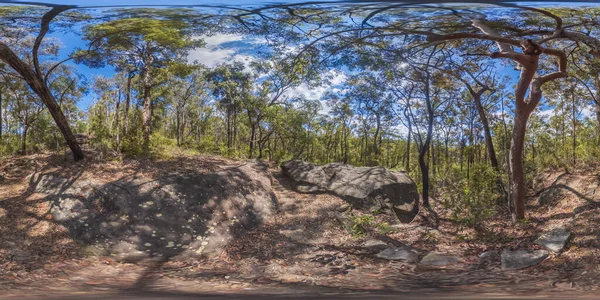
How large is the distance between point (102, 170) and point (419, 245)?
1.38 metres

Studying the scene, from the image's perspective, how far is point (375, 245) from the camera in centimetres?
135

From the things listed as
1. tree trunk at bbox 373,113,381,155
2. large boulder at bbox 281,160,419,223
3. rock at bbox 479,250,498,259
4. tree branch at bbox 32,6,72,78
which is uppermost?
tree branch at bbox 32,6,72,78

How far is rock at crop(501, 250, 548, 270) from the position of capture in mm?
1314

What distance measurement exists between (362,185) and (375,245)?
0.27 m

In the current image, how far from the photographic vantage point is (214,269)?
1.24m

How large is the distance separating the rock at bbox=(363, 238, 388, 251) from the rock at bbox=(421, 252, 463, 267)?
153 millimetres

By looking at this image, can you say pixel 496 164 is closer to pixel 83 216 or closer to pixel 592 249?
pixel 592 249

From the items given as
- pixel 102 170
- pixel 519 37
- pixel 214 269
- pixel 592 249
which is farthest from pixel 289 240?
pixel 519 37

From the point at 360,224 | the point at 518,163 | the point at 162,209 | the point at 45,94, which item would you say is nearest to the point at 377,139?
the point at 360,224

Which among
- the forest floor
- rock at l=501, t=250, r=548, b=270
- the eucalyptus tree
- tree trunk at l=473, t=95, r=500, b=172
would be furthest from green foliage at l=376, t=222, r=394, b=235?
the eucalyptus tree

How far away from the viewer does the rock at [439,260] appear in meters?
1.31

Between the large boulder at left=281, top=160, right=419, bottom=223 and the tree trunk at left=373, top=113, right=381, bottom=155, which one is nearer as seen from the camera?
the tree trunk at left=373, top=113, right=381, bottom=155

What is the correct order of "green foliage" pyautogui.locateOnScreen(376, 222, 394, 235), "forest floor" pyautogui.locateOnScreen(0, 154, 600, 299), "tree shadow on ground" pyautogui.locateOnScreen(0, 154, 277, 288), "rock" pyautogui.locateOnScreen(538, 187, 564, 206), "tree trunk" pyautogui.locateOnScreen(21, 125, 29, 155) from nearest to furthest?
"forest floor" pyautogui.locateOnScreen(0, 154, 600, 299) → "tree shadow on ground" pyautogui.locateOnScreen(0, 154, 277, 288) → "green foliage" pyautogui.locateOnScreen(376, 222, 394, 235) → "tree trunk" pyautogui.locateOnScreen(21, 125, 29, 155) → "rock" pyautogui.locateOnScreen(538, 187, 564, 206)

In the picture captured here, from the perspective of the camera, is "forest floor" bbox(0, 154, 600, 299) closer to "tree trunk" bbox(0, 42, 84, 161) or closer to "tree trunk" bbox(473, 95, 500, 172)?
"tree trunk" bbox(0, 42, 84, 161)
